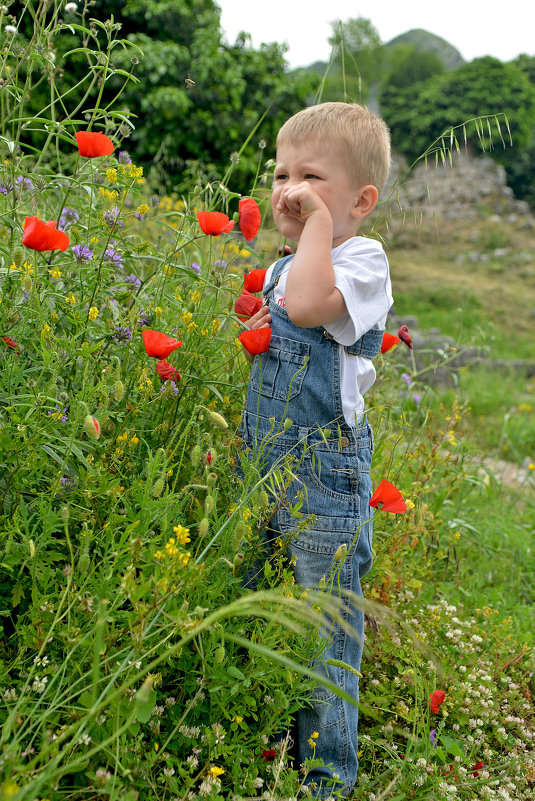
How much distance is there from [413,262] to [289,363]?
1525 cm

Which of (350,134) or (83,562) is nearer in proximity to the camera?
(83,562)

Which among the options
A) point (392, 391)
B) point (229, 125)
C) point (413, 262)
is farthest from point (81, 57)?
point (413, 262)

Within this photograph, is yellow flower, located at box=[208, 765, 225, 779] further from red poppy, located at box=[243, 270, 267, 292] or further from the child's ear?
the child's ear

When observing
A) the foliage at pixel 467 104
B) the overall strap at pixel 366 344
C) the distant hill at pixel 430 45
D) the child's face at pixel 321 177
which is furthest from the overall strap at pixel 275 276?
the distant hill at pixel 430 45

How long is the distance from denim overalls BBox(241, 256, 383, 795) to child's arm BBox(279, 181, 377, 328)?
90 mm

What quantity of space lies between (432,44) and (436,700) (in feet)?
182

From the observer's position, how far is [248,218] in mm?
1715

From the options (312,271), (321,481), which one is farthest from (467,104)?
(321,481)

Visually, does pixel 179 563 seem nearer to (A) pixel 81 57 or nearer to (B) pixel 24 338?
(B) pixel 24 338

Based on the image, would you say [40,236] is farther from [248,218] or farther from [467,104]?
[467,104]

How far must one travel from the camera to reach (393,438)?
2316 mm

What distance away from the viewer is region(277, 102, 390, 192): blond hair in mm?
1525

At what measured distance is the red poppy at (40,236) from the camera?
49.3 inches

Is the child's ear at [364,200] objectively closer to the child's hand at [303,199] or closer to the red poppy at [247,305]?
the child's hand at [303,199]
